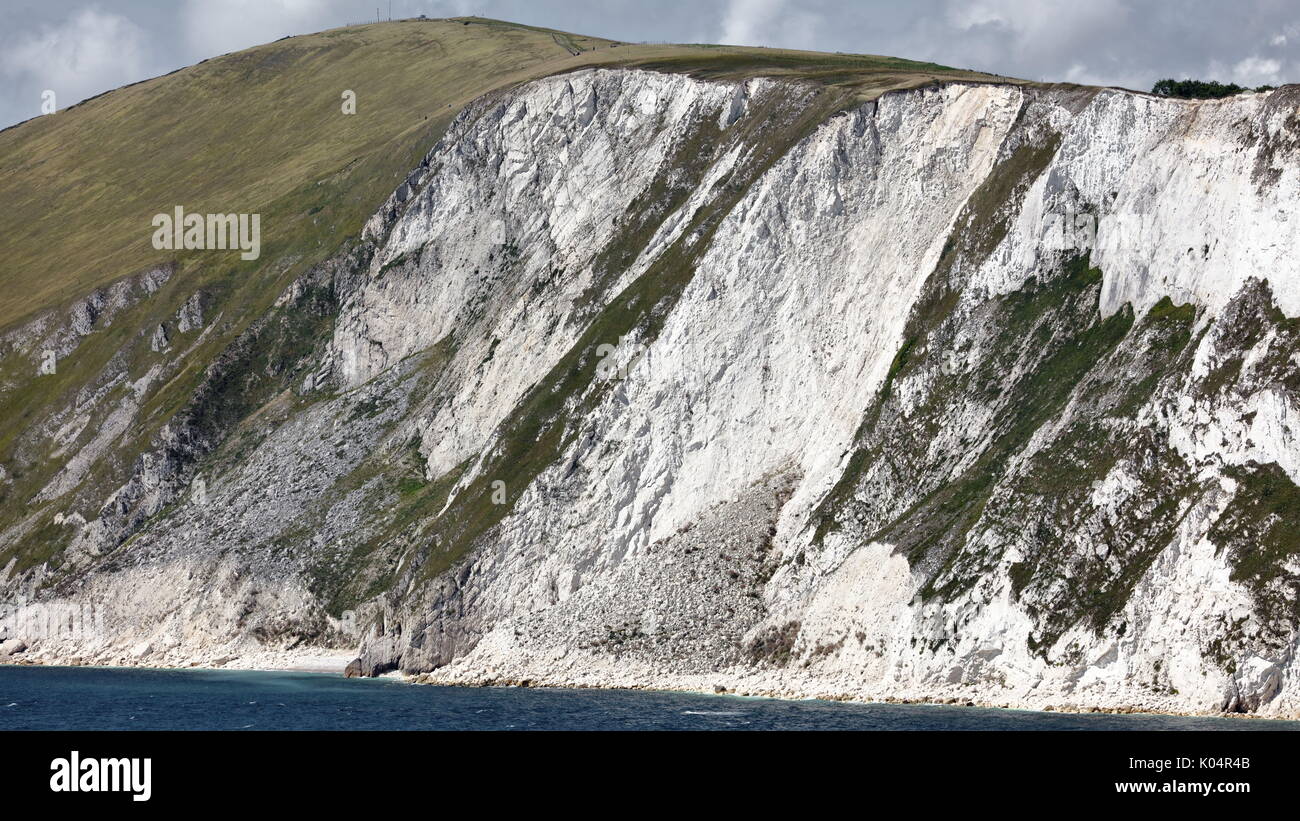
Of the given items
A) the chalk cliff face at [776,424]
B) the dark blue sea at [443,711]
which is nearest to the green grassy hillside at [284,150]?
the chalk cliff face at [776,424]

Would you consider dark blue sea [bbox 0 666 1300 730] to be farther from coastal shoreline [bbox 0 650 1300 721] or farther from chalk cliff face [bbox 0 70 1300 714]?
chalk cliff face [bbox 0 70 1300 714]

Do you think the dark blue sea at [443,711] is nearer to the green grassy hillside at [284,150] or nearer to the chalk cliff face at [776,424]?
the chalk cliff face at [776,424]

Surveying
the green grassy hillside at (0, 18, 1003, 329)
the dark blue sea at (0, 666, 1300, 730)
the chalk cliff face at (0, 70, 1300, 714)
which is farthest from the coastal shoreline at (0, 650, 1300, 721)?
the green grassy hillside at (0, 18, 1003, 329)

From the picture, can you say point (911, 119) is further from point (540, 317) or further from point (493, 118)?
point (493, 118)

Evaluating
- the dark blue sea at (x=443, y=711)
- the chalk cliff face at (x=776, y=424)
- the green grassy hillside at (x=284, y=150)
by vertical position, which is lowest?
the dark blue sea at (x=443, y=711)

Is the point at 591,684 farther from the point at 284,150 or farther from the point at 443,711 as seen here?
the point at 284,150

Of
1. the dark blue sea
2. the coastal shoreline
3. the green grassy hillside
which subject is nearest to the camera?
Result: the dark blue sea
